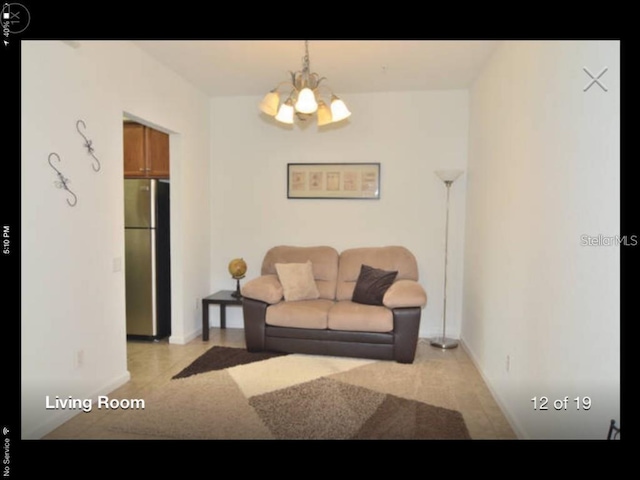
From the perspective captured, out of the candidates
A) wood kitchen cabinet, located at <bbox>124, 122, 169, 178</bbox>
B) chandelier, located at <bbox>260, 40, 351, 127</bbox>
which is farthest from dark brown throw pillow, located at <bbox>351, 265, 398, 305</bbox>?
wood kitchen cabinet, located at <bbox>124, 122, 169, 178</bbox>

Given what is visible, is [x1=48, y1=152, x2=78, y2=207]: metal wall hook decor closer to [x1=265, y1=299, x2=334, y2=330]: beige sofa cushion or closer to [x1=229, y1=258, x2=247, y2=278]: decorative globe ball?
[x1=265, y1=299, x2=334, y2=330]: beige sofa cushion

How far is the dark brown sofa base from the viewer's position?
3406 mm

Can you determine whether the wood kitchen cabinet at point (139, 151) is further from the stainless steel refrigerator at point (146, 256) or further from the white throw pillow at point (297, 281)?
the white throw pillow at point (297, 281)

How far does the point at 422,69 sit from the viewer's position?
11.8 feet

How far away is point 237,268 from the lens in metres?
4.25

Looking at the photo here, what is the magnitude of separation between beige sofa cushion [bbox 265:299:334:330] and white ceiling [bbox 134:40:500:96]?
213cm

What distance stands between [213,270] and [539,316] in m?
3.48

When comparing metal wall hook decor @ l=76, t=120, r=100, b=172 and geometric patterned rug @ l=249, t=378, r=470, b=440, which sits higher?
metal wall hook decor @ l=76, t=120, r=100, b=172

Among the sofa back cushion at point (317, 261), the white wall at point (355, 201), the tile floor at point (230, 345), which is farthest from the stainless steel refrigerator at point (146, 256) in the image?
the sofa back cushion at point (317, 261)

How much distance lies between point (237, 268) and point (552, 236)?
10.0 ft

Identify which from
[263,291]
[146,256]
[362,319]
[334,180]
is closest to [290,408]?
[362,319]

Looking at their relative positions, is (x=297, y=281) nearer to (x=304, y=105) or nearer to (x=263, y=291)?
(x=263, y=291)

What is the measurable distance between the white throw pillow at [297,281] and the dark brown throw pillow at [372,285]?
422 mm
